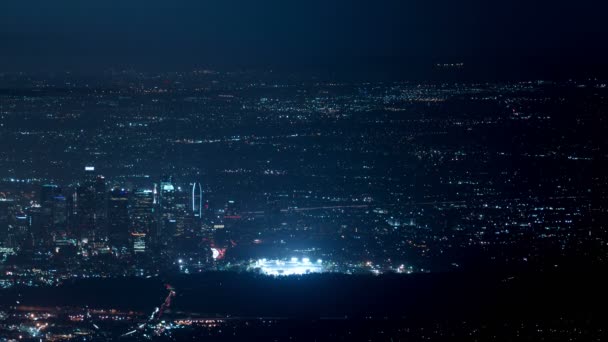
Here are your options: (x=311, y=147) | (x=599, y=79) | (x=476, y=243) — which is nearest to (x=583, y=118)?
(x=599, y=79)

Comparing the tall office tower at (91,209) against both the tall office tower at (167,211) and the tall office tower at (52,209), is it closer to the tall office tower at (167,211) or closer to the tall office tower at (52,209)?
the tall office tower at (52,209)

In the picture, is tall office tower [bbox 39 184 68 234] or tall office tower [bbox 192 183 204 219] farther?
tall office tower [bbox 192 183 204 219]

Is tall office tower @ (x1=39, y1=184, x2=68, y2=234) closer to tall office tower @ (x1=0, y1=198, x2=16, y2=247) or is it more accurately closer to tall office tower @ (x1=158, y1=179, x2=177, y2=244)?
tall office tower @ (x1=0, y1=198, x2=16, y2=247)

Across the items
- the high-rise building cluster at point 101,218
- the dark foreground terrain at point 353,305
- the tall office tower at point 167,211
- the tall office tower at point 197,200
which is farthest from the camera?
the tall office tower at point 197,200

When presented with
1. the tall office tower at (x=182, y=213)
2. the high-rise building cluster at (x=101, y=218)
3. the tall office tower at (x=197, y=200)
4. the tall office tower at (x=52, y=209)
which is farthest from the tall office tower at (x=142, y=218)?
the tall office tower at (x=52, y=209)

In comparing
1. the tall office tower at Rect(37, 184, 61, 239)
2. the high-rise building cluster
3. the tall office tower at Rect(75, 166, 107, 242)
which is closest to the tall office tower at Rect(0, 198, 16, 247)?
the high-rise building cluster

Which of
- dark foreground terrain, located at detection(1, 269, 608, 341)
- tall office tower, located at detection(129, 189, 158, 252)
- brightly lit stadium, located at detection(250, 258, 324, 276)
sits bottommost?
dark foreground terrain, located at detection(1, 269, 608, 341)

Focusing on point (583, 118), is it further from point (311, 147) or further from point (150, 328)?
point (150, 328)
